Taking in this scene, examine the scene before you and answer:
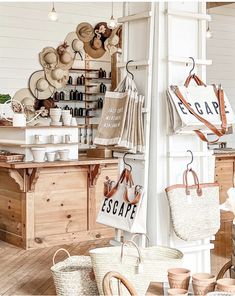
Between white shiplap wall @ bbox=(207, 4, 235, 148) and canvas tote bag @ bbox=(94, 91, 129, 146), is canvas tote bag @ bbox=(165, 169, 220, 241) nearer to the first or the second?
canvas tote bag @ bbox=(94, 91, 129, 146)

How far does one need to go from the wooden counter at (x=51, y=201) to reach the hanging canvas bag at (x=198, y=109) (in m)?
2.84

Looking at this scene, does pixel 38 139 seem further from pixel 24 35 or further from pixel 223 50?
pixel 223 50

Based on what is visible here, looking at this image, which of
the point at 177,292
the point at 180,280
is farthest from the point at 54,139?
the point at 177,292

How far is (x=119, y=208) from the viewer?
11.6 ft

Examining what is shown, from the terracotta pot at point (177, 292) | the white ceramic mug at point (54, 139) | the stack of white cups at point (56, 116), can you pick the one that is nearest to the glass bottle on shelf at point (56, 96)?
the stack of white cups at point (56, 116)

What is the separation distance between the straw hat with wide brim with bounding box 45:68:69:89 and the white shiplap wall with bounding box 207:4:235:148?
341 cm

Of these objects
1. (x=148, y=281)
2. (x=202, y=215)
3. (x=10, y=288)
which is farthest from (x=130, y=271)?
(x=10, y=288)

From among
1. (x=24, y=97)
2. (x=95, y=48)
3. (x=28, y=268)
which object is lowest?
(x=28, y=268)

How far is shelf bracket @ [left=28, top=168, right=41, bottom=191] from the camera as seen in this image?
19.5 feet

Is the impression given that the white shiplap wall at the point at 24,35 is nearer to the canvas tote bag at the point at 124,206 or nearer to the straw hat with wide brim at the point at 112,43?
the straw hat with wide brim at the point at 112,43

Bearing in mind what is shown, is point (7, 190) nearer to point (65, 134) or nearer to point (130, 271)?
point (65, 134)

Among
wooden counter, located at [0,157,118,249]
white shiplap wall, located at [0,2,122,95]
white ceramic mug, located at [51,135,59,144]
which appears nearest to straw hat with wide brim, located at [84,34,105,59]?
white shiplap wall, located at [0,2,122,95]

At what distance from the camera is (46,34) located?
354 inches

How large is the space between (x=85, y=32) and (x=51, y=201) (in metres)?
4.06
